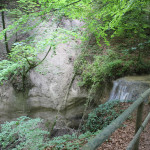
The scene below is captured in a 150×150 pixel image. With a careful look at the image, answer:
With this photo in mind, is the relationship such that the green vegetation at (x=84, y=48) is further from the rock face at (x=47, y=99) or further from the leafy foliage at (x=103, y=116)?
the rock face at (x=47, y=99)

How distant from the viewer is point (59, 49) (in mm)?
9336

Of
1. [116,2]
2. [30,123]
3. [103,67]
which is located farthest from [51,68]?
[116,2]

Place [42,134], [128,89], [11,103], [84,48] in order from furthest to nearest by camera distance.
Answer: [84,48] → [11,103] → [128,89] → [42,134]

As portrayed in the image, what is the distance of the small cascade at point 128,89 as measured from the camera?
605cm

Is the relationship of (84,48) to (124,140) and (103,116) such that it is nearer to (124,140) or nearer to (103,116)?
(103,116)

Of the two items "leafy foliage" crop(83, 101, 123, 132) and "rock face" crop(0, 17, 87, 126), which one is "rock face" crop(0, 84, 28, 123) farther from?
"leafy foliage" crop(83, 101, 123, 132)

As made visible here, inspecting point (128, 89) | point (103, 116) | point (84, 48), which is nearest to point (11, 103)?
point (103, 116)

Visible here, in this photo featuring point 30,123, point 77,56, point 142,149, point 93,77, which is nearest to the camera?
point 142,149

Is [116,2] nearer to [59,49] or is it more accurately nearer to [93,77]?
[93,77]

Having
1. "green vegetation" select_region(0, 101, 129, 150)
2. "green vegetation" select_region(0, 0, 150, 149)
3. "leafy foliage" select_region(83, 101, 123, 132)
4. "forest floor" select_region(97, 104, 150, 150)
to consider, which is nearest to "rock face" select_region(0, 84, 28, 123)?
"green vegetation" select_region(0, 0, 150, 149)

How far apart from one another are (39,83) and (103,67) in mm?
3958

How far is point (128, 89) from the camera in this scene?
646 cm

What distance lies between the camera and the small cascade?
19.9 ft

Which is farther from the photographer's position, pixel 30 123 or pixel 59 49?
pixel 59 49
